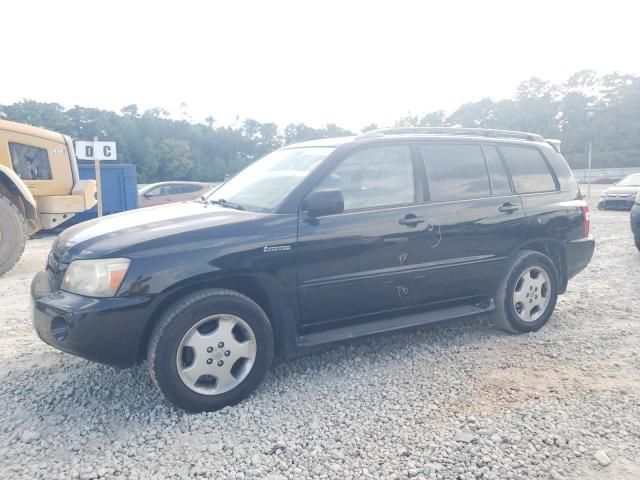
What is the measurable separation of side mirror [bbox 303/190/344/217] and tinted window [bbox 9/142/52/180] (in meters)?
7.19

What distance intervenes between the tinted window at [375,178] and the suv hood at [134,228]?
69cm

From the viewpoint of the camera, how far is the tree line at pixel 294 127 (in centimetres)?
4609

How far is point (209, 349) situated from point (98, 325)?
25.8 inches

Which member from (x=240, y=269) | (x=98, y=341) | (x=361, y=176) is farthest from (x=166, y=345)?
Result: (x=361, y=176)

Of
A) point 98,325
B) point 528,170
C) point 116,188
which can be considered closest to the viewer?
point 98,325

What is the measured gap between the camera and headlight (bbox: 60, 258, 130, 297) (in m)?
2.99

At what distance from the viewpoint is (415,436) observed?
114 inches

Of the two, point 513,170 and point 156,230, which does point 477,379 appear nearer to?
point 513,170

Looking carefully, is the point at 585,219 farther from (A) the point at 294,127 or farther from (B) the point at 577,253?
(A) the point at 294,127

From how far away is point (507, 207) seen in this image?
174 inches

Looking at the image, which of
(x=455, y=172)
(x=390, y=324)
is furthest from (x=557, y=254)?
(x=390, y=324)

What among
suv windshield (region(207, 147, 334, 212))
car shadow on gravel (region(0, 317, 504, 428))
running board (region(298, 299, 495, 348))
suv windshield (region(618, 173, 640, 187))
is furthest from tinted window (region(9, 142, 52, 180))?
suv windshield (region(618, 173, 640, 187))

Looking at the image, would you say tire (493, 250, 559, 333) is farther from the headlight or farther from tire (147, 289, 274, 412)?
the headlight

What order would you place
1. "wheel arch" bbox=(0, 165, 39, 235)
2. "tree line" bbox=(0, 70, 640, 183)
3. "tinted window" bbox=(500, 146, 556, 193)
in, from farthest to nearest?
"tree line" bbox=(0, 70, 640, 183)
"wheel arch" bbox=(0, 165, 39, 235)
"tinted window" bbox=(500, 146, 556, 193)
